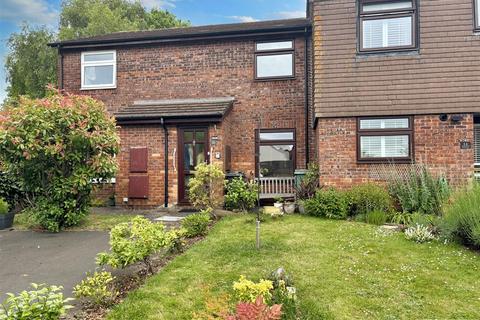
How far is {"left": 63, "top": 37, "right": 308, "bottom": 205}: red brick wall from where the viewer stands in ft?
34.9

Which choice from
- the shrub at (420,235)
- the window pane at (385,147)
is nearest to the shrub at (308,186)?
the window pane at (385,147)

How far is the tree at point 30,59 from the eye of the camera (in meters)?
23.5

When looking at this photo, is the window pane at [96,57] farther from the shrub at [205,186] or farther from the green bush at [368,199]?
the green bush at [368,199]

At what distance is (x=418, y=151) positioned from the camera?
8.66 metres

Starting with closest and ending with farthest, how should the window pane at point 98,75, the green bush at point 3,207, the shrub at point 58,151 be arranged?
the shrub at point 58,151
the green bush at point 3,207
the window pane at point 98,75

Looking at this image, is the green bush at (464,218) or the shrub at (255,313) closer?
the shrub at (255,313)

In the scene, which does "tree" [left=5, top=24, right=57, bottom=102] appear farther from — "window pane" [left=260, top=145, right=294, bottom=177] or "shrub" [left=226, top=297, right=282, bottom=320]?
"shrub" [left=226, top=297, right=282, bottom=320]

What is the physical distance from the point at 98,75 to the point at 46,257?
28.8 ft

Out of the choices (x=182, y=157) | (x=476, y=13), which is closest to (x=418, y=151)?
(x=476, y=13)

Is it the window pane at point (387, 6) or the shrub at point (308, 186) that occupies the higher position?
the window pane at point (387, 6)

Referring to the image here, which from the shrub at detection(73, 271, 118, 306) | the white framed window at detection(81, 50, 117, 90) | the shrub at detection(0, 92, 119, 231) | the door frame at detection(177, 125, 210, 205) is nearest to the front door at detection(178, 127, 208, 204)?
the door frame at detection(177, 125, 210, 205)

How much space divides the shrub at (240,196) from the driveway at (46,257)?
10.6 feet

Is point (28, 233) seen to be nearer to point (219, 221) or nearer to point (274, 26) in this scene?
point (219, 221)

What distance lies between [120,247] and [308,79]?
8649 millimetres
